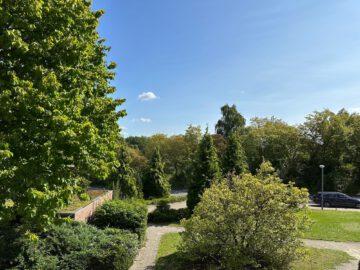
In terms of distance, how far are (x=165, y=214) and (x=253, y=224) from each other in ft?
41.9

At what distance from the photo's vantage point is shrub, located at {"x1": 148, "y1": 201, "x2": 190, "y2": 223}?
2217 cm

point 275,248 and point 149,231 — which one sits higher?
point 275,248

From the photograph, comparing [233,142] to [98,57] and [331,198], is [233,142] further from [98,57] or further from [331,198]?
[98,57]

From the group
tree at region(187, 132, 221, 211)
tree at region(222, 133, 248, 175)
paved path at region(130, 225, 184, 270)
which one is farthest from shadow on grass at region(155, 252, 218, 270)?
tree at region(222, 133, 248, 175)

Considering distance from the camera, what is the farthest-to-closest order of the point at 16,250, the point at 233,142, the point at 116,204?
the point at 233,142
the point at 116,204
the point at 16,250

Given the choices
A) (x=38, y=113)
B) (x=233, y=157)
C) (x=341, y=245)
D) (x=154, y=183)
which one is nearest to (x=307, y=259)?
(x=341, y=245)

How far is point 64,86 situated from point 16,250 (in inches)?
178

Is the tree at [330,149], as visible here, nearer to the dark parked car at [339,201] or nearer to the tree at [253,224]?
the dark parked car at [339,201]

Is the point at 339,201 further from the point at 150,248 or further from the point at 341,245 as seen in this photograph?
the point at 150,248

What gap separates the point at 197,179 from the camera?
888 inches

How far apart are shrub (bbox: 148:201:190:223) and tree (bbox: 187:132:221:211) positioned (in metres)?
0.68

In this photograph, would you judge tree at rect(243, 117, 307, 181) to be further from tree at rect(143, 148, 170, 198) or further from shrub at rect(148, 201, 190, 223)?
shrub at rect(148, 201, 190, 223)

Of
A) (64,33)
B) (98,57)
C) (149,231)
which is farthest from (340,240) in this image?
(64,33)

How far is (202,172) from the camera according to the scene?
74.1ft
